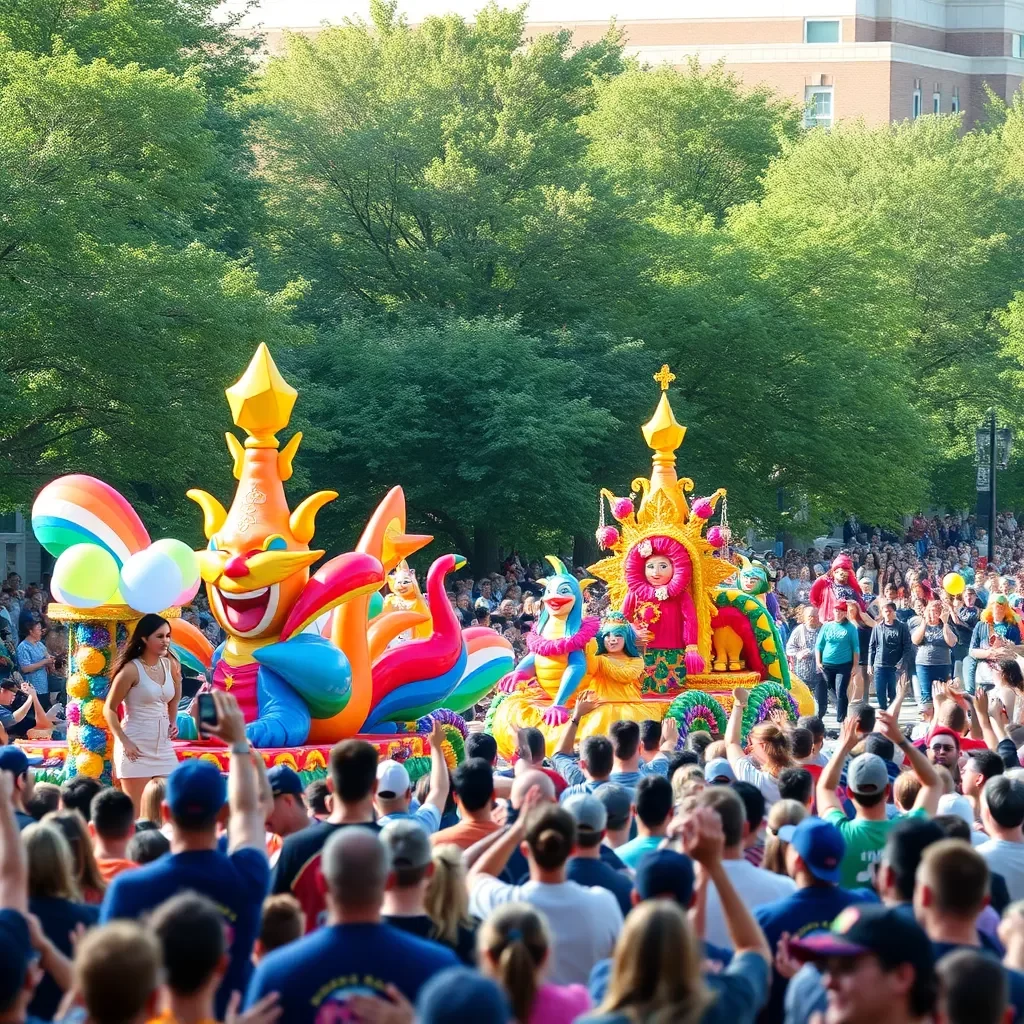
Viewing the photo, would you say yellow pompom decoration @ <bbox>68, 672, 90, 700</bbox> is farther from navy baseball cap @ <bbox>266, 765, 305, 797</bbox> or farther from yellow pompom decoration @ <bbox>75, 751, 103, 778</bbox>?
navy baseball cap @ <bbox>266, 765, 305, 797</bbox>

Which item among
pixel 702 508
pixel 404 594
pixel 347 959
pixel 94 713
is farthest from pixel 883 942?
pixel 702 508

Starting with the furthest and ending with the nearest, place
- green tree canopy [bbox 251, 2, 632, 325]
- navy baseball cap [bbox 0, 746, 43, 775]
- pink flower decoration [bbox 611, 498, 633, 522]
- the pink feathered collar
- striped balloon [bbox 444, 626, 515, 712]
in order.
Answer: green tree canopy [bbox 251, 2, 632, 325] < pink flower decoration [bbox 611, 498, 633, 522] < the pink feathered collar < striped balloon [bbox 444, 626, 515, 712] < navy baseball cap [bbox 0, 746, 43, 775]

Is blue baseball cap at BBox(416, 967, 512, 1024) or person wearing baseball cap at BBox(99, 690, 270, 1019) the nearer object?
blue baseball cap at BBox(416, 967, 512, 1024)


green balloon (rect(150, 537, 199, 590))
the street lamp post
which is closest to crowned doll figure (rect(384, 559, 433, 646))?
green balloon (rect(150, 537, 199, 590))

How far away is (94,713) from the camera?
40.8 ft

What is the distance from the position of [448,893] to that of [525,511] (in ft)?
90.5

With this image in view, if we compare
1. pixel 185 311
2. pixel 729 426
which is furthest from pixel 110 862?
pixel 729 426

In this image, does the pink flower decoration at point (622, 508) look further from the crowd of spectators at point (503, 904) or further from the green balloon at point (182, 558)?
the crowd of spectators at point (503, 904)

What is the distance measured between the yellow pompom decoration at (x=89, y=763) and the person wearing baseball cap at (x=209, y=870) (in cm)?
685

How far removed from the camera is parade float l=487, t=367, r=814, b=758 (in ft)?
52.2

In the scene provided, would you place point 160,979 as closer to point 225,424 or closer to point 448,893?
point 448,893

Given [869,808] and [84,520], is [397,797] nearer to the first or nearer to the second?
[869,808]

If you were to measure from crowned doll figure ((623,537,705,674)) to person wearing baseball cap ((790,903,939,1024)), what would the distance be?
12858 mm

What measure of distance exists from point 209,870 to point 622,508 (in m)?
12.6
